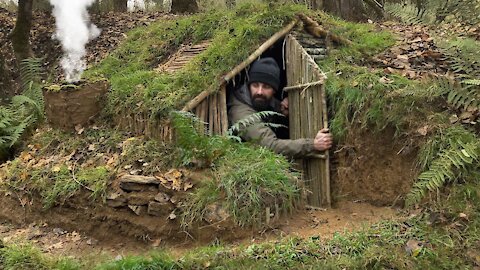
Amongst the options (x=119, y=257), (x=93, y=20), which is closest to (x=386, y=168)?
(x=119, y=257)

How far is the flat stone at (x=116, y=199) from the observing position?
18.1 feet

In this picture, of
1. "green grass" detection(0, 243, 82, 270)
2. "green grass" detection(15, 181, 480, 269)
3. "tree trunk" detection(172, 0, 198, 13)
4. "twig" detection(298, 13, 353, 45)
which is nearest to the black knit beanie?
"twig" detection(298, 13, 353, 45)

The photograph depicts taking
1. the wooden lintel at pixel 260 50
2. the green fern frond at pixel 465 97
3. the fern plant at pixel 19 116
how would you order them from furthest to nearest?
the fern plant at pixel 19 116 < the wooden lintel at pixel 260 50 < the green fern frond at pixel 465 97

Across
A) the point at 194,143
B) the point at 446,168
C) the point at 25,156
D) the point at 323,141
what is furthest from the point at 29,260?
the point at 446,168

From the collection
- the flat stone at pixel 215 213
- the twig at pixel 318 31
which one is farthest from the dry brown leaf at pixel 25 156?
the twig at pixel 318 31

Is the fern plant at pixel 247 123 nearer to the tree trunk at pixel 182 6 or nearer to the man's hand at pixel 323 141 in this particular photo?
the man's hand at pixel 323 141

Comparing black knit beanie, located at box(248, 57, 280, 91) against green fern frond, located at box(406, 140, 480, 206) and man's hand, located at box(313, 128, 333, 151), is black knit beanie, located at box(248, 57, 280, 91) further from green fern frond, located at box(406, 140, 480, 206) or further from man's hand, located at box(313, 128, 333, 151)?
green fern frond, located at box(406, 140, 480, 206)

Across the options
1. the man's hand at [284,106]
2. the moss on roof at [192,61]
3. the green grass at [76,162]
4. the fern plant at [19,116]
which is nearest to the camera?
the green grass at [76,162]

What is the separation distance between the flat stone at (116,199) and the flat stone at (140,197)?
0.28 feet

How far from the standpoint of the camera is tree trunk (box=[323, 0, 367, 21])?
971cm

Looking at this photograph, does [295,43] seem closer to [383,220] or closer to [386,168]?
[386,168]

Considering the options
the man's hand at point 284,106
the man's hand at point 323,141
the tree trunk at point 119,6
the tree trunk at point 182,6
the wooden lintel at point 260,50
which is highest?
the tree trunk at point 119,6

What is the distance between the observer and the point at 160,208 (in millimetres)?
5277

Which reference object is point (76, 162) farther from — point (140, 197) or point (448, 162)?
point (448, 162)
